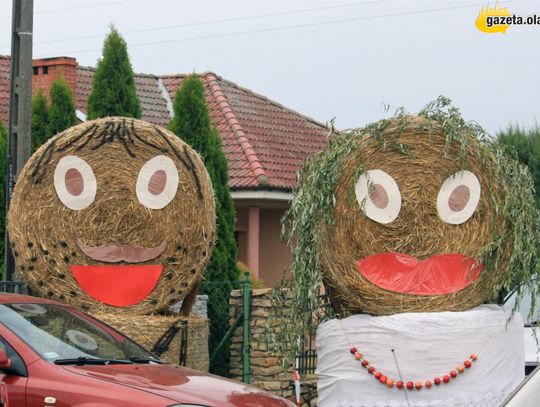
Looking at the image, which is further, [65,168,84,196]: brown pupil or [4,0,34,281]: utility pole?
[4,0,34,281]: utility pole

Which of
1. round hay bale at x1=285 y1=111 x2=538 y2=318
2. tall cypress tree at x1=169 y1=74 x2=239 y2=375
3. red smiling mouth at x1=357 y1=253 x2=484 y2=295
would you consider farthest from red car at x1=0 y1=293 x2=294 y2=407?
tall cypress tree at x1=169 y1=74 x2=239 y2=375

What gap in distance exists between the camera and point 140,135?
1056 centimetres

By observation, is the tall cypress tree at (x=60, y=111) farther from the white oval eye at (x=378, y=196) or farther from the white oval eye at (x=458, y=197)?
the white oval eye at (x=458, y=197)

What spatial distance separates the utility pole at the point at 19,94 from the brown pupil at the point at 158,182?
196 cm

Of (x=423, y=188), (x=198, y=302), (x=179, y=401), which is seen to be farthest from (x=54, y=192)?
(x=179, y=401)

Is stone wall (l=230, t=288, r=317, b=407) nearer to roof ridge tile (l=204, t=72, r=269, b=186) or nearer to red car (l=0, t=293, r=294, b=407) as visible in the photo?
red car (l=0, t=293, r=294, b=407)

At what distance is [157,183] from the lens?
1050 centimetres

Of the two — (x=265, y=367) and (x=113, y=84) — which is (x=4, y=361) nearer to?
(x=265, y=367)

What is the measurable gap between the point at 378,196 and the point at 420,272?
782mm

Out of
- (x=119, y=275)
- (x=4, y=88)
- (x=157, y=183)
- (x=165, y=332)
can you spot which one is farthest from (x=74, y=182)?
(x=4, y=88)

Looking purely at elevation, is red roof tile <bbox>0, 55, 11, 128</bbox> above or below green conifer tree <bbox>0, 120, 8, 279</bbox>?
above

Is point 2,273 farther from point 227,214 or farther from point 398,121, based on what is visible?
point 398,121

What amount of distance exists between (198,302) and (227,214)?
87.6 inches

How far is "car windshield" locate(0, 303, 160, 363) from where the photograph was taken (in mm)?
7320
